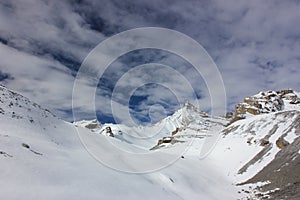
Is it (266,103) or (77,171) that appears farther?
(266,103)

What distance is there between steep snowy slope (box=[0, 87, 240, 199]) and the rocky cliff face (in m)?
116

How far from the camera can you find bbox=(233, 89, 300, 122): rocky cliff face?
130m

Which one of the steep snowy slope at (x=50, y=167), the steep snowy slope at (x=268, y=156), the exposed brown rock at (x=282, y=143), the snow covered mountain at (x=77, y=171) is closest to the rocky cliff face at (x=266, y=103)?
the steep snowy slope at (x=268, y=156)

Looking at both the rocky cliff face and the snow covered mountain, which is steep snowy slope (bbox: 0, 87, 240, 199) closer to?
the snow covered mountain

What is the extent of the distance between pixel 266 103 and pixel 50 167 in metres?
149

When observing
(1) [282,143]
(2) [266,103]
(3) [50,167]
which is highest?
(2) [266,103]

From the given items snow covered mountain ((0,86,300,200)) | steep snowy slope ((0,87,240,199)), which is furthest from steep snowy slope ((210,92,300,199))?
steep snowy slope ((0,87,240,199))

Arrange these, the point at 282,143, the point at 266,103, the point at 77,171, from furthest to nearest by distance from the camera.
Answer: the point at 266,103
the point at 282,143
the point at 77,171

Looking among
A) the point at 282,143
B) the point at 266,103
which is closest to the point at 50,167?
the point at 282,143

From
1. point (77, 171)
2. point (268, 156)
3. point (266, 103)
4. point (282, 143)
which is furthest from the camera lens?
point (266, 103)

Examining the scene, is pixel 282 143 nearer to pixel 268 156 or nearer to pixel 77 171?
pixel 268 156

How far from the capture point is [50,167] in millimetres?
14594

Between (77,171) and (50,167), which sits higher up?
(77,171)

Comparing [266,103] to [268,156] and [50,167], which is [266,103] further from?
[50,167]
